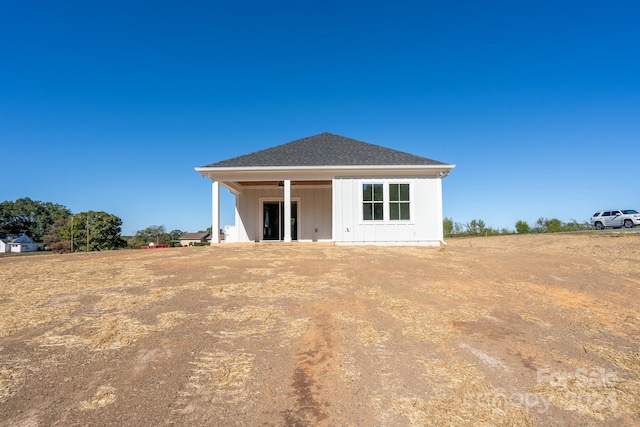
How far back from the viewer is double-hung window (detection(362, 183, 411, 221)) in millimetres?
14055

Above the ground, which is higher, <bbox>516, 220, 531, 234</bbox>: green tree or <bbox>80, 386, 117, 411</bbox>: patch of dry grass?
<bbox>516, 220, 531, 234</bbox>: green tree

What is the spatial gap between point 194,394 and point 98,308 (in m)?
3.33

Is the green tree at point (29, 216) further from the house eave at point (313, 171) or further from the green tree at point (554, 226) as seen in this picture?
the green tree at point (554, 226)

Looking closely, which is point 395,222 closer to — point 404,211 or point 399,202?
point 404,211

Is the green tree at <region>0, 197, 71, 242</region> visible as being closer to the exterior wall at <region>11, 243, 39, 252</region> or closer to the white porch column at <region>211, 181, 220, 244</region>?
the exterior wall at <region>11, 243, 39, 252</region>

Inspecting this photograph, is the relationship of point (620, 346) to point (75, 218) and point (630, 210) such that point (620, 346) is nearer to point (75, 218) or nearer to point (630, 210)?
point (630, 210)

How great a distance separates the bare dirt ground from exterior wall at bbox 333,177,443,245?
6180mm

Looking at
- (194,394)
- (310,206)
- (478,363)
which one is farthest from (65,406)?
(310,206)

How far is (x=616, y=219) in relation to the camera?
2436 cm

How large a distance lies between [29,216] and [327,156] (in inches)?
3529

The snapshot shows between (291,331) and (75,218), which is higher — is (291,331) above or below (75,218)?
below

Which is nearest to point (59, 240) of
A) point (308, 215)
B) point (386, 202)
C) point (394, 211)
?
point (308, 215)

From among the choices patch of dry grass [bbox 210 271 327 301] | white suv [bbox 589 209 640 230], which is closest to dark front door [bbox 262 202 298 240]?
patch of dry grass [bbox 210 271 327 301]

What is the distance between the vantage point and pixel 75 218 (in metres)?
53.0
